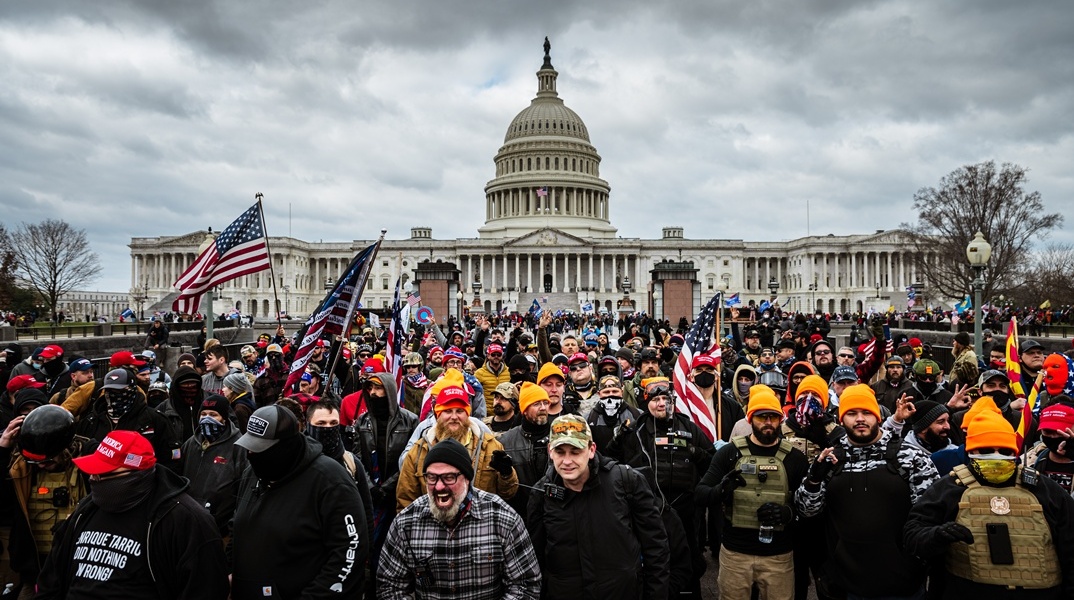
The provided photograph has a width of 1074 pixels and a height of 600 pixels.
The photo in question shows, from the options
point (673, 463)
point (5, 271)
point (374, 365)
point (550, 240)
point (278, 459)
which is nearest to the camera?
point (278, 459)

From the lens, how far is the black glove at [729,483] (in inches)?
206

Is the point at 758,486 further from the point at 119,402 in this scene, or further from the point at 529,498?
the point at 119,402

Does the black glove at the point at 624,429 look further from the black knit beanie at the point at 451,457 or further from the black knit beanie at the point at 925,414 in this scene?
the black knit beanie at the point at 925,414

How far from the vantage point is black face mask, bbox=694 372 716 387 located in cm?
828

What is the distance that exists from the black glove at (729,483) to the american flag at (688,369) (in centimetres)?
196

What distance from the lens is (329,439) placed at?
5.32 m

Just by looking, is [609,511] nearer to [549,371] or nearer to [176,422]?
[549,371]

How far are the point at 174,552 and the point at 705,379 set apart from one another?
578 centimetres

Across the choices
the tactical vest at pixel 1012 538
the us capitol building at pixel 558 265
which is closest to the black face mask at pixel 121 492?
the tactical vest at pixel 1012 538

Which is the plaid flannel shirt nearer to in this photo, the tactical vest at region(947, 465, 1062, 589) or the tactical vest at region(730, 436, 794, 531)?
the tactical vest at region(730, 436, 794, 531)

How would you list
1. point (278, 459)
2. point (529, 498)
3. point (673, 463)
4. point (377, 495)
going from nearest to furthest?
point (278, 459) → point (529, 498) → point (377, 495) → point (673, 463)

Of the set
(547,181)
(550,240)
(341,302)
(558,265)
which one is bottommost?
(341,302)

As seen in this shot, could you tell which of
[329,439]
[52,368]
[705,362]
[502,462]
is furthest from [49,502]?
[705,362]

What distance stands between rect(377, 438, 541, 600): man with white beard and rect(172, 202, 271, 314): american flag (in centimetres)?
884
